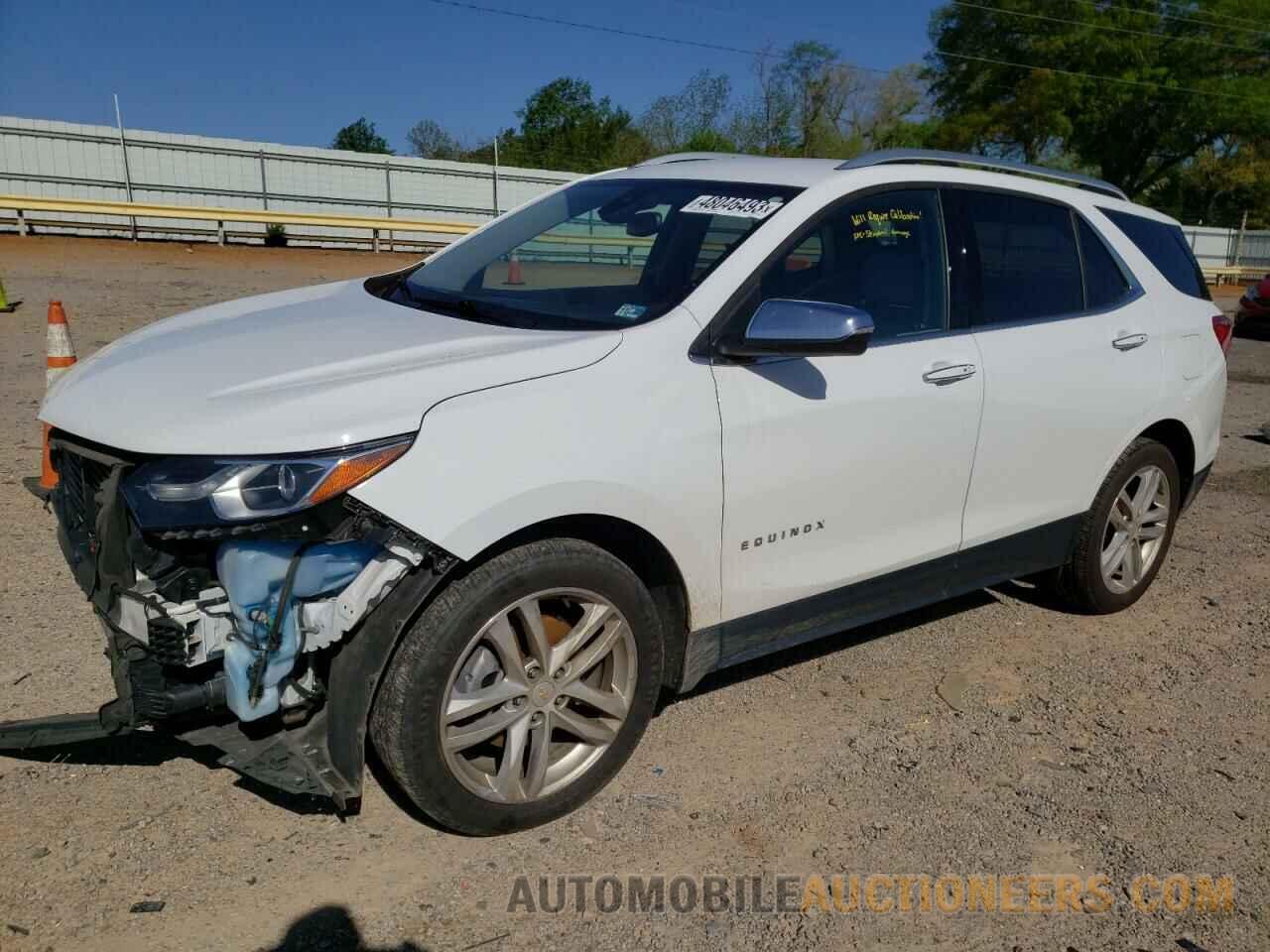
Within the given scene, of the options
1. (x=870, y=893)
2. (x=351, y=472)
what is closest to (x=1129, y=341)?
(x=870, y=893)

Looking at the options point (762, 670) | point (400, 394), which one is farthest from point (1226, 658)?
point (400, 394)

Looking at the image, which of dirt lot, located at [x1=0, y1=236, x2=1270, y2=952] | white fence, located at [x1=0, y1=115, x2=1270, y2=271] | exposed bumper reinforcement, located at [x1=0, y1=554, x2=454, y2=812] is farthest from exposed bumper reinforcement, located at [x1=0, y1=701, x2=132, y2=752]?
white fence, located at [x1=0, y1=115, x2=1270, y2=271]

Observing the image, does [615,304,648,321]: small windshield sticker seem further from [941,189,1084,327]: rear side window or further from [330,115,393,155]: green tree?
[330,115,393,155]: green tree

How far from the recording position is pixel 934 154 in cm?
403

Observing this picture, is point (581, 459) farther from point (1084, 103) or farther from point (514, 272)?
point (1084, 103)

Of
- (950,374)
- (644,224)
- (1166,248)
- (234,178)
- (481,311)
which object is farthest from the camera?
(234,178)

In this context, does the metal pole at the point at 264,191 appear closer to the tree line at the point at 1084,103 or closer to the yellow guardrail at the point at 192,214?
the yellow guardrail at the point at 192,214

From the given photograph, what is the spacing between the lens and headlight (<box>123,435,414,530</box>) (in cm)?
249

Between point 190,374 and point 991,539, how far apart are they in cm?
289

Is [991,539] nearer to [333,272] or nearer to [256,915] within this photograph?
[256,915]

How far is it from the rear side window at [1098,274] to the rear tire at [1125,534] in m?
0.65

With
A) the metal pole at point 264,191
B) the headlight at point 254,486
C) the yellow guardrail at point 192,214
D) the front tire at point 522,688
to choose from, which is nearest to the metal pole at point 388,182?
the yellow guardrail at point 192,214

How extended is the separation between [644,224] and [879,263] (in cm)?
87

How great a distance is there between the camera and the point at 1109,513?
457 centimetres
